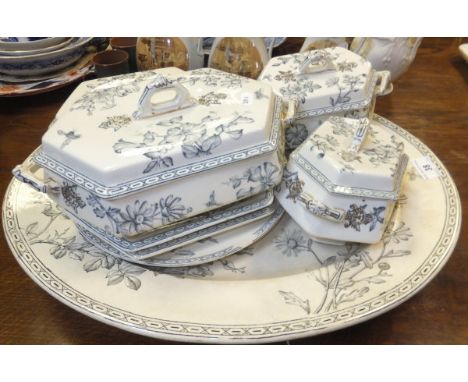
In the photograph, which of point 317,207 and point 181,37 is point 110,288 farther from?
point 181,37

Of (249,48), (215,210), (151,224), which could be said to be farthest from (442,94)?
(151,224)

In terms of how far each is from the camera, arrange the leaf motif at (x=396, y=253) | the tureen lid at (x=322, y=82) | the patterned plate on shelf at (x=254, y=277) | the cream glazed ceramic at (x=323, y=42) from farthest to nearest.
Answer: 1. the cream glazed ceramic at (x=323, y=42)
2. the tureen lid at (x=322, y=82)
3. the leaf motif at (x=396, y=253)
4. the patterned plate on shelf at (x=254, y=277)

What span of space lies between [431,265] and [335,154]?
0.73ft

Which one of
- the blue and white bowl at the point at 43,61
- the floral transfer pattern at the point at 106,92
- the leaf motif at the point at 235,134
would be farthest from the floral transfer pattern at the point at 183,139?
the blue and white bowl at the point at 43,61

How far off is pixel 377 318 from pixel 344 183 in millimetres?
218

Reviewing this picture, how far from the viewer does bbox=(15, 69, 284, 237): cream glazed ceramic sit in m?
0.58

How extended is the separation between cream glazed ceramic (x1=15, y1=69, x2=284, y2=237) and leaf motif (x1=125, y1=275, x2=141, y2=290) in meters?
0.07

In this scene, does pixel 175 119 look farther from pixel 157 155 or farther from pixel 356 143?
A: pixel 356 143

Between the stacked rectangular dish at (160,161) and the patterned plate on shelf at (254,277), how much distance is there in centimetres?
6

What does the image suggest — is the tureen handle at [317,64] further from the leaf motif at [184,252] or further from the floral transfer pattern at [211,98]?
the leaf motif at [184,252]

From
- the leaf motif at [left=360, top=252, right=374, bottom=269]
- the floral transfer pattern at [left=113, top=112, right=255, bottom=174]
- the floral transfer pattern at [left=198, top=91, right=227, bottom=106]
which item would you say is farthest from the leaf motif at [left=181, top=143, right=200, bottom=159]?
the leaf motif at [left=360, top=252, right=374, bottom=269]

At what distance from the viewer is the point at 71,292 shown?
24.2 inches

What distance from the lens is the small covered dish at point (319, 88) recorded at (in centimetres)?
79

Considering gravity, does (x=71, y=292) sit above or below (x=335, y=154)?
below
